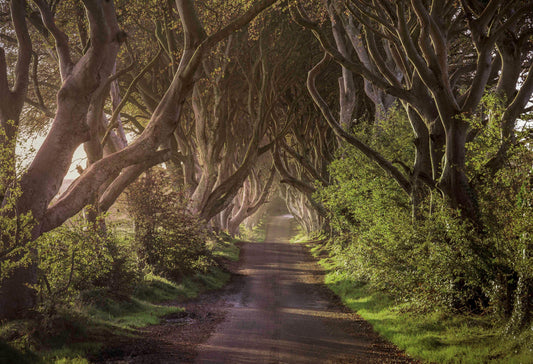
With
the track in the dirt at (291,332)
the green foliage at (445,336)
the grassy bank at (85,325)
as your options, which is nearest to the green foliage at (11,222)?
the grassy bank at (85,325)

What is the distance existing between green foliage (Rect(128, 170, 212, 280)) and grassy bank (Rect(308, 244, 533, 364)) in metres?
7.22

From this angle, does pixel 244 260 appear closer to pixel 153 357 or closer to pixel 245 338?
pixel 245 338

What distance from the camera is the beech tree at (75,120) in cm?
809

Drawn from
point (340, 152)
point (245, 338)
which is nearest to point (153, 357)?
point (245, 338)

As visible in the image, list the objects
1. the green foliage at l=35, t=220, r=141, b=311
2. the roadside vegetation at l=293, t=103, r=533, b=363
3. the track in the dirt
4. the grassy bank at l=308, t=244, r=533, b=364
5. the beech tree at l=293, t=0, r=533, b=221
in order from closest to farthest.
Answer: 1. the grassy bank at l=308, t=244, r=533, b=364
2. the roadside vegetation at l=293, t=103, r=533, b=363
3. the green foliage at l=35, t=220, r=141, b=311
4. the track in the dirt
5. the beech tree at l=293, t=0, r=533, b=221

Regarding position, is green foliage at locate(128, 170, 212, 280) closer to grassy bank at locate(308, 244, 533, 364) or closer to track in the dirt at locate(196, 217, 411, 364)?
track in the dirt at locate(196, 217, 411, 364)

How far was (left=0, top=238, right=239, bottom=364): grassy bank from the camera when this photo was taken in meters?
7.00

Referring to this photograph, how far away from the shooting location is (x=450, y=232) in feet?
29.9

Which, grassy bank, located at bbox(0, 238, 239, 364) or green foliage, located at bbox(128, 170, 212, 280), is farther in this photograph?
green foliage, located at bbox(128, 170, 212, 280)

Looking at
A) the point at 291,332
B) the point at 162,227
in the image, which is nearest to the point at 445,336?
the point at 291,332

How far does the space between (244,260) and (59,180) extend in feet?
60.3

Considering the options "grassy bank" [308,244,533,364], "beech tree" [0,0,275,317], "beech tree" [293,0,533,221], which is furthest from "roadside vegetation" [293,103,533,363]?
"beech tree" [0,0,275,317]

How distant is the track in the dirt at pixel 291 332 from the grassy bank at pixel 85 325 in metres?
1.83

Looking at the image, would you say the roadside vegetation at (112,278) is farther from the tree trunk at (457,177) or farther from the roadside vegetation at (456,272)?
the tree trunk at (457,177)
